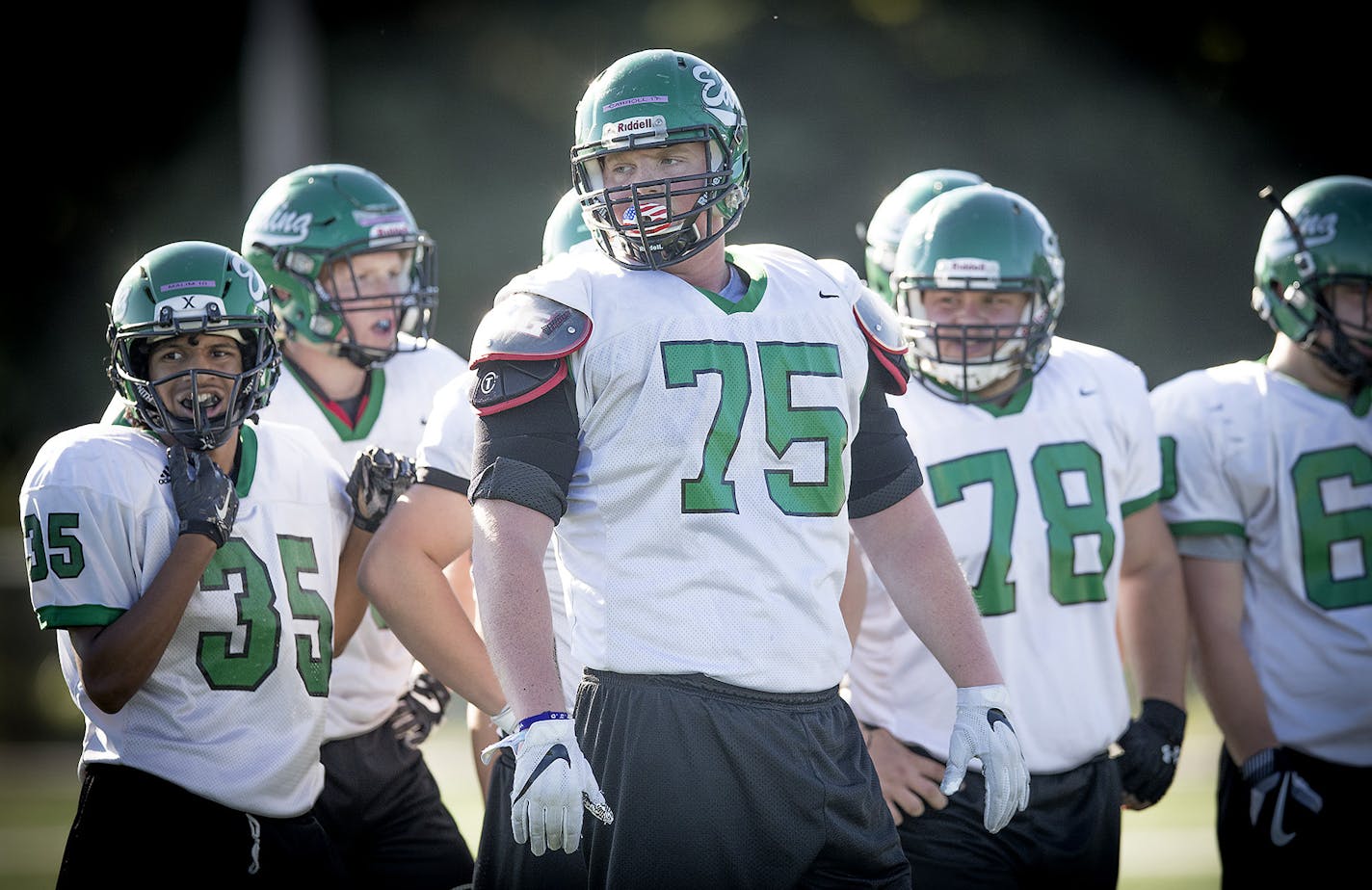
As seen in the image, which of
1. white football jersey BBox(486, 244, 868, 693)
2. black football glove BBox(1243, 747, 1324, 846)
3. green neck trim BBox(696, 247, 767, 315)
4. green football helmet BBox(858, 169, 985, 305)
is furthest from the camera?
green football helmet BBox(858, 169, 985, 305)

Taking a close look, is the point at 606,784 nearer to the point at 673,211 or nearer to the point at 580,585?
the point at 580,585

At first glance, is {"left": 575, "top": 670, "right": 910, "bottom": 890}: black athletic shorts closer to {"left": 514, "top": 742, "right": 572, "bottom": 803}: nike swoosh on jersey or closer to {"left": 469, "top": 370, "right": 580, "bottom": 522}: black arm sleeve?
{"left": 514, "top": 742, "right": 572, "bottom": 803}: nike swoosh on jersey

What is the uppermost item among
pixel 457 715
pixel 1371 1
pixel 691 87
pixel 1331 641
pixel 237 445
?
pixel 1371 1

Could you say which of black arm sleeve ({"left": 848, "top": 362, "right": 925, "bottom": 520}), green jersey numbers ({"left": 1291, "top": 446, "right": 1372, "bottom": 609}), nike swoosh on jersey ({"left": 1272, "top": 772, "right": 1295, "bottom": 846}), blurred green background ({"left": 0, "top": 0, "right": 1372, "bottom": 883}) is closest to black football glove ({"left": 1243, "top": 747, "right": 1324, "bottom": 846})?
nike swoosh on jersey ({"left": 1272, "top": 772, "right": 1295, "bottom": 846})

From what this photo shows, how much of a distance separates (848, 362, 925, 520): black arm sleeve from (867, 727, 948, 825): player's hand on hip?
A: 2.56 feet

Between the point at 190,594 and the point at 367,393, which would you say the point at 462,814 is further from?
the point at 190,594

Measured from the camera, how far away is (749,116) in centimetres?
1266

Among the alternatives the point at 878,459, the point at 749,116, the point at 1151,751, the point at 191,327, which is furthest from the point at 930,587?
the point at 749,116

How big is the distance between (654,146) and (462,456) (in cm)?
83

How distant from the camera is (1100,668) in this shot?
145 inches

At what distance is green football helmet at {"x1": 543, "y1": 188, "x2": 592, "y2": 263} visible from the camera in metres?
3.83

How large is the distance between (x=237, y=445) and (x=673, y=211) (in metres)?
1.18

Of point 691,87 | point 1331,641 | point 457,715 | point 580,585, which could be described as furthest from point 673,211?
point 457,715

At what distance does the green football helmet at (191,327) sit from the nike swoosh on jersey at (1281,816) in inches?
98.6
